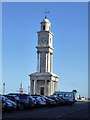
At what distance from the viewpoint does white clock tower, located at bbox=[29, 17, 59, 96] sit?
81938 mm

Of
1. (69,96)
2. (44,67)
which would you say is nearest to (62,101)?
(69,96)

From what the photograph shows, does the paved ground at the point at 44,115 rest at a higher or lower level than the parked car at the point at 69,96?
lower

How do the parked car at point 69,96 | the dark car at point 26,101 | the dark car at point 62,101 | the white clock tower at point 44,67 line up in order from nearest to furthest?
1. the dark car at point 26,101
2. the dark car at point 62,101
3. the parked car at point 69,96
4. the white clock tower at point 44,67

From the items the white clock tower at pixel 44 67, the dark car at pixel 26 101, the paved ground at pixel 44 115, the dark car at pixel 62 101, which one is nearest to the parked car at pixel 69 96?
the dark car at pixel 62 101

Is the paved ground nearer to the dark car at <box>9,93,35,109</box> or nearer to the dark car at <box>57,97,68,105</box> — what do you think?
the dark car at <box>9,93,35,109</box>

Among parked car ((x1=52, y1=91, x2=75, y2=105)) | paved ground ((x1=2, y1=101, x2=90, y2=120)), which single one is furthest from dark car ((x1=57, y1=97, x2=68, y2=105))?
paved ground ((x1=2, y1=101, x2=90, y2=120))

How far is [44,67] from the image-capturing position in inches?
3270

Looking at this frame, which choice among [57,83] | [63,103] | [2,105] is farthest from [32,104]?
[57,83]

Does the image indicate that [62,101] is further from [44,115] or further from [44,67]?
[44,67]

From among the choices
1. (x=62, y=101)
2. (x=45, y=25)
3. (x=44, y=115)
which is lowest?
(x=44, y=115)

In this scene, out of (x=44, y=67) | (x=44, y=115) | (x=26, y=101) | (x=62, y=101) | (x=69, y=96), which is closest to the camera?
(x=44, y=115)

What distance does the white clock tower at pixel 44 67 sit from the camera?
8194 centimetres

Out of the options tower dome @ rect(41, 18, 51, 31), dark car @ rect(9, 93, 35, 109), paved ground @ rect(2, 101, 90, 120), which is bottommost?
paved ground @ rect(2, 101, 90, 120)

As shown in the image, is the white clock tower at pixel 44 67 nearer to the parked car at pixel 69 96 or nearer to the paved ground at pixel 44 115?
the parked car at pixel 69 96
